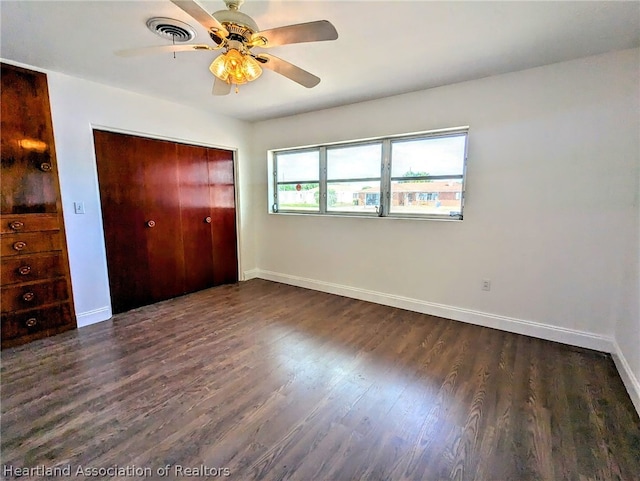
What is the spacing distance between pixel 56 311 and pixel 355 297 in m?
3.05

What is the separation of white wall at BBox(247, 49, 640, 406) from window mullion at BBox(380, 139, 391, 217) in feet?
0.48

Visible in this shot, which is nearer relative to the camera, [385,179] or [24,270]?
[24,270]

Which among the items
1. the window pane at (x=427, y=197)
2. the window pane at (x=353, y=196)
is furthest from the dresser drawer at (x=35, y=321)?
the window pane at (x=427, y=197)

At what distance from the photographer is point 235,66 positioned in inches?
66.2

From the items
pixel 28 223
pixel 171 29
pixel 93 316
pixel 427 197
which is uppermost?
pixel 171 29

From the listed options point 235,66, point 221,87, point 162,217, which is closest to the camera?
point 235,66

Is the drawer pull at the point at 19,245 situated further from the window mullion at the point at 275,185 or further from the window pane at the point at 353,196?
the window pane at the point at 353,196

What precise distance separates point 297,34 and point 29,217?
273 cm

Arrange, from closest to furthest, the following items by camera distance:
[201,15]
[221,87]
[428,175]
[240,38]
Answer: [201,15] → [240,38] → [221,87] → [428,175]

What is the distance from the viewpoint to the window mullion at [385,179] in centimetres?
333

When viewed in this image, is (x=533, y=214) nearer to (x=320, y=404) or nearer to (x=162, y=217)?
(x=320, y=404)

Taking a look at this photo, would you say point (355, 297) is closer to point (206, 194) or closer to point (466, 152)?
point (466, 152)

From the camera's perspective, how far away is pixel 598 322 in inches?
95.5

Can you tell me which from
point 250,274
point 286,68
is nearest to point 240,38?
point 286,68
